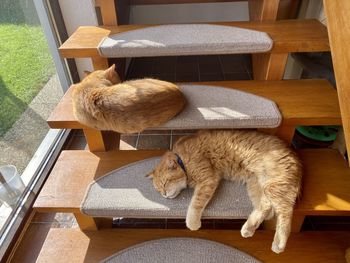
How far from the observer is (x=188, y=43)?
1145 mm

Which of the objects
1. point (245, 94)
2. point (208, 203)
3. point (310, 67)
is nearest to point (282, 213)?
point (208, 203)

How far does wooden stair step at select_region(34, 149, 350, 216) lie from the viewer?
988 mm

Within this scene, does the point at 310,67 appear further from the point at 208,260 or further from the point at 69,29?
the point at 69,29

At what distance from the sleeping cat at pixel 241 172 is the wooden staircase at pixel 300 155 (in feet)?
0.29

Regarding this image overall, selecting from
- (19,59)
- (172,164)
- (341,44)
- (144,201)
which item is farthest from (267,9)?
(19,59)

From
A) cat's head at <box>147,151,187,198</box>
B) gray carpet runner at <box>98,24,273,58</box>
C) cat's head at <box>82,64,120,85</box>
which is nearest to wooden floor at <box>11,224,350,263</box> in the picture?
cat's head at <box>147,151,187,198</box>

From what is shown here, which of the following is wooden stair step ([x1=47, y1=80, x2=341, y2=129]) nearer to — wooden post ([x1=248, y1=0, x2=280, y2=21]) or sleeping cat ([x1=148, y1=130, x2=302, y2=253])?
sleeping cat ([x1=148, y1=130, x2=302, y2=253])

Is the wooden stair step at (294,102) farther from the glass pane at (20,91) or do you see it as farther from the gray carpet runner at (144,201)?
the glass pane at (20,91)

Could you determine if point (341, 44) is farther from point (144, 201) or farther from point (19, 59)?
point (19, 59)

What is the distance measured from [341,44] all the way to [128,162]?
0.94 metres

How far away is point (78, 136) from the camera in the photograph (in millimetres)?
2023

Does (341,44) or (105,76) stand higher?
(341,44)

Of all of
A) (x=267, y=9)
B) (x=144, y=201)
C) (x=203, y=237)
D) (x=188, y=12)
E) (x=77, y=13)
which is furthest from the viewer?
(x=188, y=12)

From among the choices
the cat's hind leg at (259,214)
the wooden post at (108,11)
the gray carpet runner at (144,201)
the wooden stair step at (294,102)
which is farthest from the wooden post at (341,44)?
the wooden post at (108,11)
